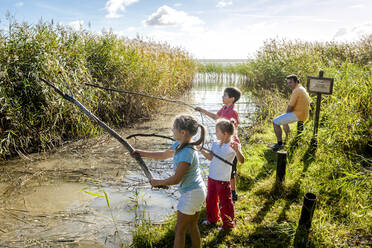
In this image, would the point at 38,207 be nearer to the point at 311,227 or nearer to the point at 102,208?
the point at 102,208

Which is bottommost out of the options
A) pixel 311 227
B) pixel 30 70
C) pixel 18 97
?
pixel 311 227

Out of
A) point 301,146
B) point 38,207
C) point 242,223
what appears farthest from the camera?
point 301,146

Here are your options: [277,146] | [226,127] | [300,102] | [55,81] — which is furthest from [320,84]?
[55,81]

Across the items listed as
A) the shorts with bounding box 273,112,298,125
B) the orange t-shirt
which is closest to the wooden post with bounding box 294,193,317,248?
the shorts with bounding box 273,112,298,125

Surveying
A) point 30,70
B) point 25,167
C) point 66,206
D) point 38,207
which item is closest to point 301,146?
point 66,206

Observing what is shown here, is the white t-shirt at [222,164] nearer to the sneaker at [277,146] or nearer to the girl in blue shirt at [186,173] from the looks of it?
the girl in blue shirt at [186,173]

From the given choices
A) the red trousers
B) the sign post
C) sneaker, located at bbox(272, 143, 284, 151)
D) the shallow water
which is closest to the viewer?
the red trousers

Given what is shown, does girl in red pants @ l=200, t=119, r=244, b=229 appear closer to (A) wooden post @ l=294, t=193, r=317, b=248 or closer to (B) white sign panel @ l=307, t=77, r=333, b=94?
(A) wooden post @ l=294, t=193, r=317, b=248

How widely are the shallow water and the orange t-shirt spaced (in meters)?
2.39

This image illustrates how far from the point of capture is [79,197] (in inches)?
177

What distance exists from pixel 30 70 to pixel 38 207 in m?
3.20

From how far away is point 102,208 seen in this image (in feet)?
13.6

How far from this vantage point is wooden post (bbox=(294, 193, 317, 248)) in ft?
9.79

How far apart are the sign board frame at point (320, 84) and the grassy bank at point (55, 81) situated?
16.0 feet
